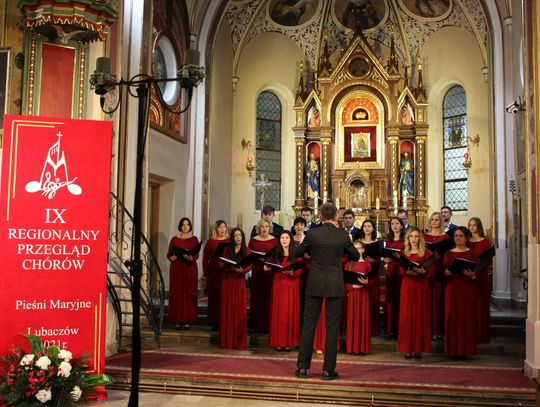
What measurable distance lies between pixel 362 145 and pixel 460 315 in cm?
886

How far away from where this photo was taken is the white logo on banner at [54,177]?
5078 millimetres

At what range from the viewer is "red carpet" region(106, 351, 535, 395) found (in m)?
5.70

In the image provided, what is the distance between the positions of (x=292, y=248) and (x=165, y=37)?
5667 millimetres

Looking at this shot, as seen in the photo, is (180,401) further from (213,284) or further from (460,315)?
(460,315)

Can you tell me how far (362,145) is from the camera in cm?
1535

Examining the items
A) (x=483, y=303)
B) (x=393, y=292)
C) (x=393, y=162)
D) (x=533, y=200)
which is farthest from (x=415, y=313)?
(x=393, y=162)

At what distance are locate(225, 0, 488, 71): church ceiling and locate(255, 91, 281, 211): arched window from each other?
1.45 metres

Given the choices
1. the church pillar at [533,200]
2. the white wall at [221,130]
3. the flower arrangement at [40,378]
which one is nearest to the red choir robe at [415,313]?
the church pillar at [533,200]

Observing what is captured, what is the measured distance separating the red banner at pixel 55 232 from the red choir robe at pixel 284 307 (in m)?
2.51

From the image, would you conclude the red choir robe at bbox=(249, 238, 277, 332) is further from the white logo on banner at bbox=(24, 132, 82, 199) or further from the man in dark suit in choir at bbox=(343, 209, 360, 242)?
the white logo on banner at bbox=(24, 132, 82, 199)

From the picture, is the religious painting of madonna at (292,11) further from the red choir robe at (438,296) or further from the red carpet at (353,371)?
the red carpet at (353,371)

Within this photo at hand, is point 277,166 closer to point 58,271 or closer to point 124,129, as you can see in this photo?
point 124,129

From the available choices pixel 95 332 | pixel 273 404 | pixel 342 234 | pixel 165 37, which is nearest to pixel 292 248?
pixel 342 234

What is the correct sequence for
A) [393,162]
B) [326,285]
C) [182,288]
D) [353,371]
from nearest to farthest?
[326,285] < [353,371] < [182,288] < [393,162]
